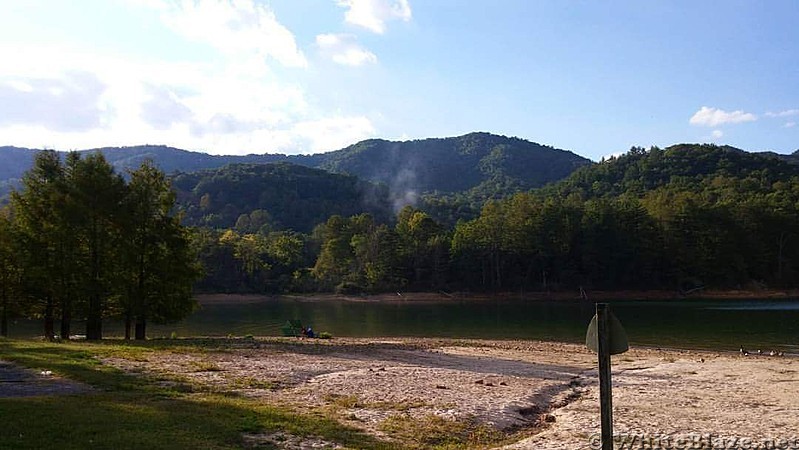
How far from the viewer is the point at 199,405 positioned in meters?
13.3

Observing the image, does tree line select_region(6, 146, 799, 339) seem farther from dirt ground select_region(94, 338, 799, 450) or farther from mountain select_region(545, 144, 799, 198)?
dirt ground select_region(94, 338, 799, 450)

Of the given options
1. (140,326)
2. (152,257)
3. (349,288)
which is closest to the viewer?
(140,326)

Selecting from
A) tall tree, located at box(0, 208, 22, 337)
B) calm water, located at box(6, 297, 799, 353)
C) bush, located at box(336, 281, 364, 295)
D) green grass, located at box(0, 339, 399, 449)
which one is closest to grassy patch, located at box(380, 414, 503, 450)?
green grass, located at box(0, 339, 399, 449)

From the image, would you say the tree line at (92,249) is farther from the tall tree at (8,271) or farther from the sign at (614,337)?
the sign at (614,337)

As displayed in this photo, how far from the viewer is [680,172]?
167 m

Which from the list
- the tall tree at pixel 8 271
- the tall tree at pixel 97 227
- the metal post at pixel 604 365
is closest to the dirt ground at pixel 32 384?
the metal post at pixel 604 365

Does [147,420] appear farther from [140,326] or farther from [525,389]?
[140,326]

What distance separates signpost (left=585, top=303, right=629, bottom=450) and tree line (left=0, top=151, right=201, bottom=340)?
3158cm

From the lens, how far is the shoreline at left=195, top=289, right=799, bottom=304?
10169 centimetres

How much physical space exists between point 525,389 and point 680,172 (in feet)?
547

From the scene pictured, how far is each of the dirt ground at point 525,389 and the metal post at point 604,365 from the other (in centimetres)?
414

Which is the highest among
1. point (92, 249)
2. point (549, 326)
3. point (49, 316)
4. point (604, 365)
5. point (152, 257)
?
point (92, 249)

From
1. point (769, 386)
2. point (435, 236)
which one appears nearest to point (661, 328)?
point (769, 386)

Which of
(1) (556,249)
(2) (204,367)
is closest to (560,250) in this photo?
(1) (556,249)
